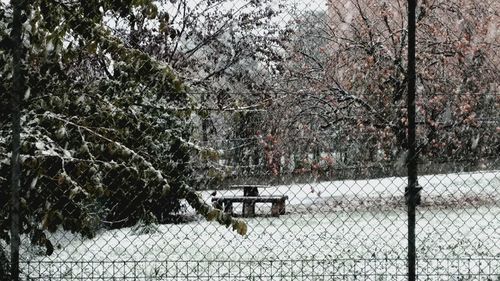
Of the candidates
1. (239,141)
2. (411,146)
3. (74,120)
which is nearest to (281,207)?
(239,141)

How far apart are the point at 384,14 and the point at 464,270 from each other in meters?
6.48

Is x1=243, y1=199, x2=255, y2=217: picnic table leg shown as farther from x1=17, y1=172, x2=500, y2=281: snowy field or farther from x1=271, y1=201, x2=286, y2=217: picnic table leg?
x1=271, y1=201, x2=286, y2=217: picnic table leg

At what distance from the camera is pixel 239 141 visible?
21.8 ft

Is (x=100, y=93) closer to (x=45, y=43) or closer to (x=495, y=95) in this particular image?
(x=45, y=43)

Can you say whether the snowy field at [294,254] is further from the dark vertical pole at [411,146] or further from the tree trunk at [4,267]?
the dark vertical pole at [411,146]

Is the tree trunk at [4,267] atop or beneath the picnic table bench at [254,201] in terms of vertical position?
atop

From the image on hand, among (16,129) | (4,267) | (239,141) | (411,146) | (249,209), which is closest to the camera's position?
(16,129)

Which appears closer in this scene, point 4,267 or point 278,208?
point 4,267

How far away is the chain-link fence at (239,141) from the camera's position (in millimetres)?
3697

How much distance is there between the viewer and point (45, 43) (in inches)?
135

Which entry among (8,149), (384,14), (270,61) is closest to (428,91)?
(384,14)

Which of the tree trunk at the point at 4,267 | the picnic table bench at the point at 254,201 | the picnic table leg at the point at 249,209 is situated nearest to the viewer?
the tree trunk at the point at 4,267

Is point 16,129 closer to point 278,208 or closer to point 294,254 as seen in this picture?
point 294,254

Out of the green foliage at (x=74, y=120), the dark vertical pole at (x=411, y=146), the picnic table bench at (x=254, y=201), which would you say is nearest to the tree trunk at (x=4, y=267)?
the green foliage at (x=74, y=120)
